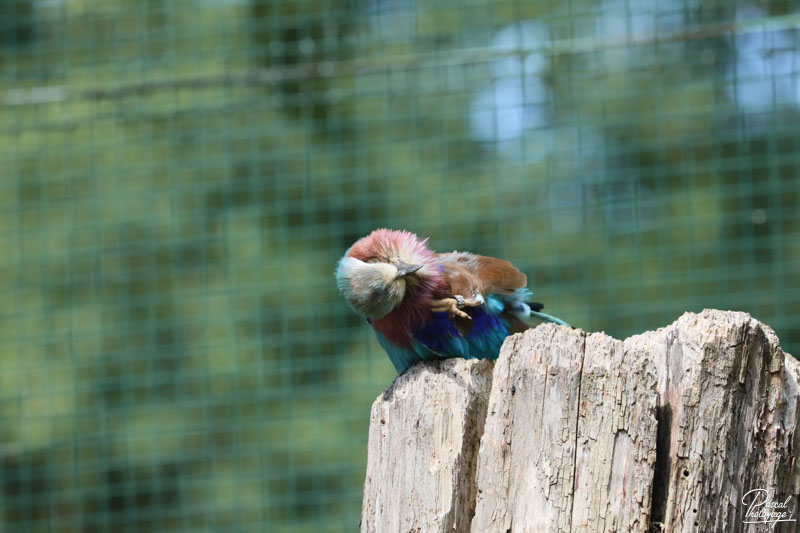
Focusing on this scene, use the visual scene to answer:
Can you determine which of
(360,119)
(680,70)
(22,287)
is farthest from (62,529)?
(680,70)

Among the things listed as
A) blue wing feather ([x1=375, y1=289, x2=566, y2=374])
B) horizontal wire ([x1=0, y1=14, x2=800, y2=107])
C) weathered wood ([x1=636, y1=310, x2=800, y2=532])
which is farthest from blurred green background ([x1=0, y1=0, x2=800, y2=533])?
weathered wood ([x1=636, y1=310, x2=800, y2=532])

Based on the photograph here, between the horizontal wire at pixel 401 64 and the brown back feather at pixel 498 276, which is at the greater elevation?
the horizontal wire at pixel 401 64

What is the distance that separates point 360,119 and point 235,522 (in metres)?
1.77

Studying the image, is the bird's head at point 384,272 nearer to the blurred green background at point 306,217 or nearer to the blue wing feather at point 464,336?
the blue wing feather at point 464,336

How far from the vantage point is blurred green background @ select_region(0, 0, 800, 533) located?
13.4ft

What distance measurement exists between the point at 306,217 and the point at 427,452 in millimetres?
2964

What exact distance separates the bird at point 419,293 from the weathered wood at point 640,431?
2.04 ft

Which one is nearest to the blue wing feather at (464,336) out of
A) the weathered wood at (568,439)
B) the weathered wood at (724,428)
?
the weathered wood at (568,439)

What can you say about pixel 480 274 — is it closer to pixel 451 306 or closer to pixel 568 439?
pixel 451 306

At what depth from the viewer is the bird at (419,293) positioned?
2.11 metres

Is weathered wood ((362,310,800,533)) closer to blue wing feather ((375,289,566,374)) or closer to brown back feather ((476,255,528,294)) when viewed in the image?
blue wing feather ((375,289,566,374))

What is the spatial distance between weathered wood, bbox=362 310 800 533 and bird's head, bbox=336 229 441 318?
611mm

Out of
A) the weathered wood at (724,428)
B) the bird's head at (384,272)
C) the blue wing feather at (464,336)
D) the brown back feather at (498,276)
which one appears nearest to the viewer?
the weathered wood at (724,428)

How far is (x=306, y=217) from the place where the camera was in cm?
447
